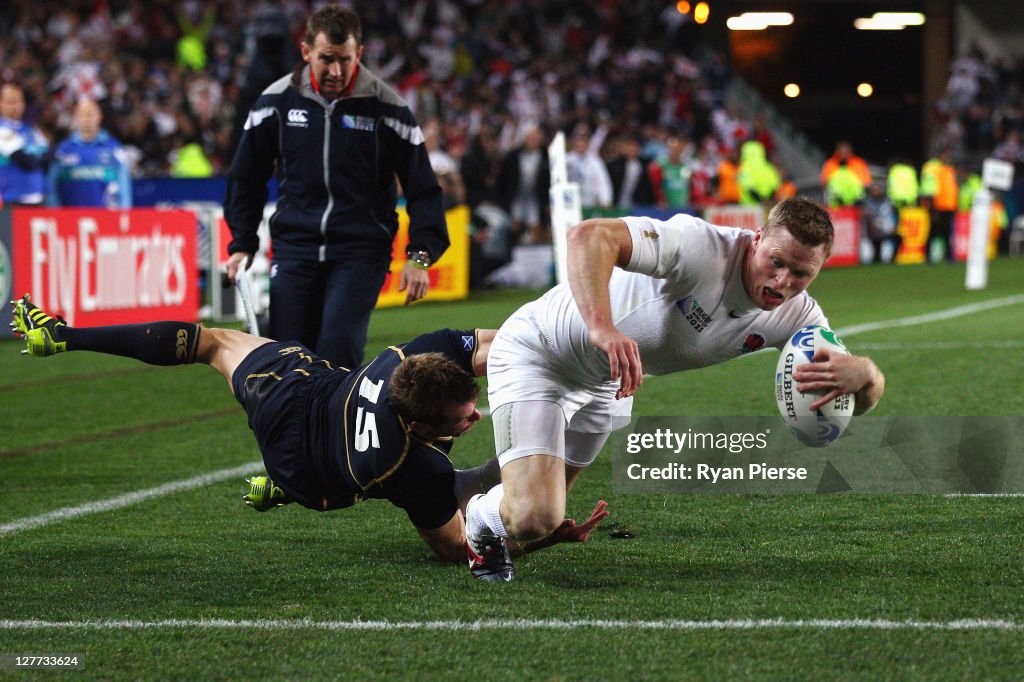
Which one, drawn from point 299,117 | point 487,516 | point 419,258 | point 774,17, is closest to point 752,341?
point 487,516

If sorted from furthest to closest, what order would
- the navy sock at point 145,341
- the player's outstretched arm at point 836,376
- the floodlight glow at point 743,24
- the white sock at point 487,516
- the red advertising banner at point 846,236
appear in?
the floodlight glow at point 743,24, the red advertising banner at point 846,236, the navy sock at point 145,341, the white sock at point 487,516, the player's outstretched arm at point 836,376

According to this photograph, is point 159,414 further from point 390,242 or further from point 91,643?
point 91,643

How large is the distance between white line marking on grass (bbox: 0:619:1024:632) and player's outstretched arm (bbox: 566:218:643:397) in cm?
65

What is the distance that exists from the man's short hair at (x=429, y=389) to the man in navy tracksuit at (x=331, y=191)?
1.66m

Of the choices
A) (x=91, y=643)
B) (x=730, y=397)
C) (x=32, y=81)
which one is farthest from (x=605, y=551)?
(x=32, y=81)

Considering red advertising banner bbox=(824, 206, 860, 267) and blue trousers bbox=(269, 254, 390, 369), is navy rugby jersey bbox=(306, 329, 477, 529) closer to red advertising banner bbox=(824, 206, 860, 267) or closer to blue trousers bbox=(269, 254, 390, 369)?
blue trousers bbox=(269, 254, 390, 369)

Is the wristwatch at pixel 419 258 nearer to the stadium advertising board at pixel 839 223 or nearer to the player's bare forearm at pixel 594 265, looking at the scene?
the player's bare forearm at pixel 594 265

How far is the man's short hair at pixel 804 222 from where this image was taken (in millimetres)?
4355

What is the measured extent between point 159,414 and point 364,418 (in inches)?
184

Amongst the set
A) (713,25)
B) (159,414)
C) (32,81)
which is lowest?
(159,414)

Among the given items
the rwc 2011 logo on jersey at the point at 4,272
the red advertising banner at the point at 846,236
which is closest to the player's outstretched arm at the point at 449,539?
the rwc 2011 logo on jersey at the point at 4,272

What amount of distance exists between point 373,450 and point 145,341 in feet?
4.43

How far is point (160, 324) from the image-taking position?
18.6 ft

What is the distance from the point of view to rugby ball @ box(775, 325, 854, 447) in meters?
4.63
